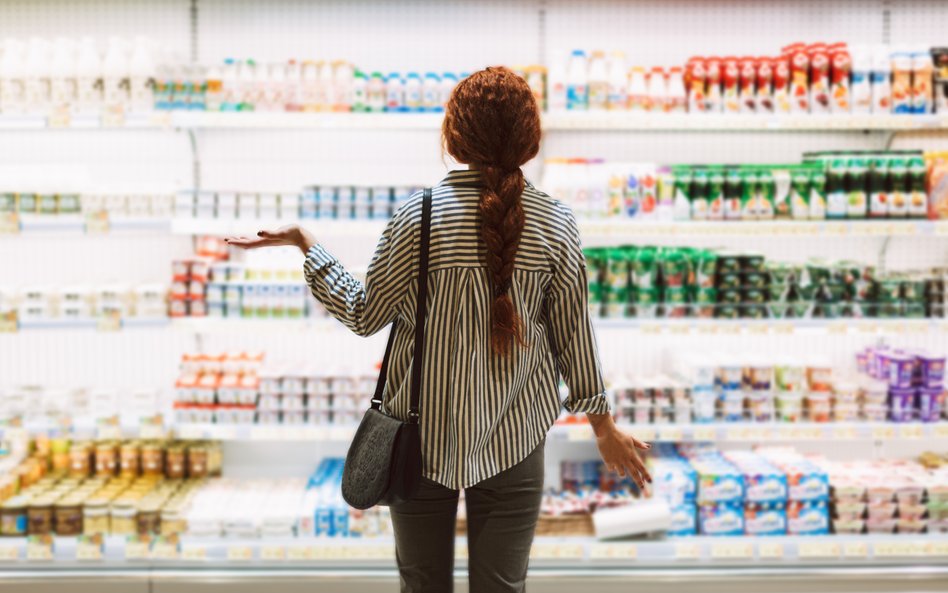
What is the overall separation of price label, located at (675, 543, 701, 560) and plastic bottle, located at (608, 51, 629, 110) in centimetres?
165

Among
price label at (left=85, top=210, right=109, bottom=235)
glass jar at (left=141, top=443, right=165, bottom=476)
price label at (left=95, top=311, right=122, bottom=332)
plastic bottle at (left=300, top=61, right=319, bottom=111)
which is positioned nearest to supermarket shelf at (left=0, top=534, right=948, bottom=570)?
glass jar at (left=141, top=443, right=165, bottom=476)

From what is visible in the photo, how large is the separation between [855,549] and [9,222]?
11.1ft

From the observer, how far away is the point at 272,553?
313 cm

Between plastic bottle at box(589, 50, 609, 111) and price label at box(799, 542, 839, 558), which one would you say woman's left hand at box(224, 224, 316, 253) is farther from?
price label at box(799, 542, 839, 558)

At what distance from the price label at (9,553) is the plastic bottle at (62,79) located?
1638 mm

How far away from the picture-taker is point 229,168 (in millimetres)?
3742

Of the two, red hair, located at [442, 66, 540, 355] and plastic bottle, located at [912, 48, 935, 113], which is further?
plastic bottle, located at [912, 48, 935, 113]

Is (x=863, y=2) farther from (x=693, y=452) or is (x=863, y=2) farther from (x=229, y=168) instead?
(x=229, y=168)

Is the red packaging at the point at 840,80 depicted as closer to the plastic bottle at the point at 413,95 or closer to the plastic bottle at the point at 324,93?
the plastic bottle at the point at 413,95

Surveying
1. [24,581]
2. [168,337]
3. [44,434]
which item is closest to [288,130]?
[168,337]

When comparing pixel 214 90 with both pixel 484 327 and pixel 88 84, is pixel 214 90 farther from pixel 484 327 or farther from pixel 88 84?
pixel 484 327

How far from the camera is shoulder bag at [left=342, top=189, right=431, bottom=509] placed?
1.69m

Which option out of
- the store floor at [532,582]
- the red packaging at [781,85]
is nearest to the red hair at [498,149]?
the store floor at [532,582]

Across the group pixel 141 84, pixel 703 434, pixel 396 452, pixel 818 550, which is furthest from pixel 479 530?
pixel 141 84
